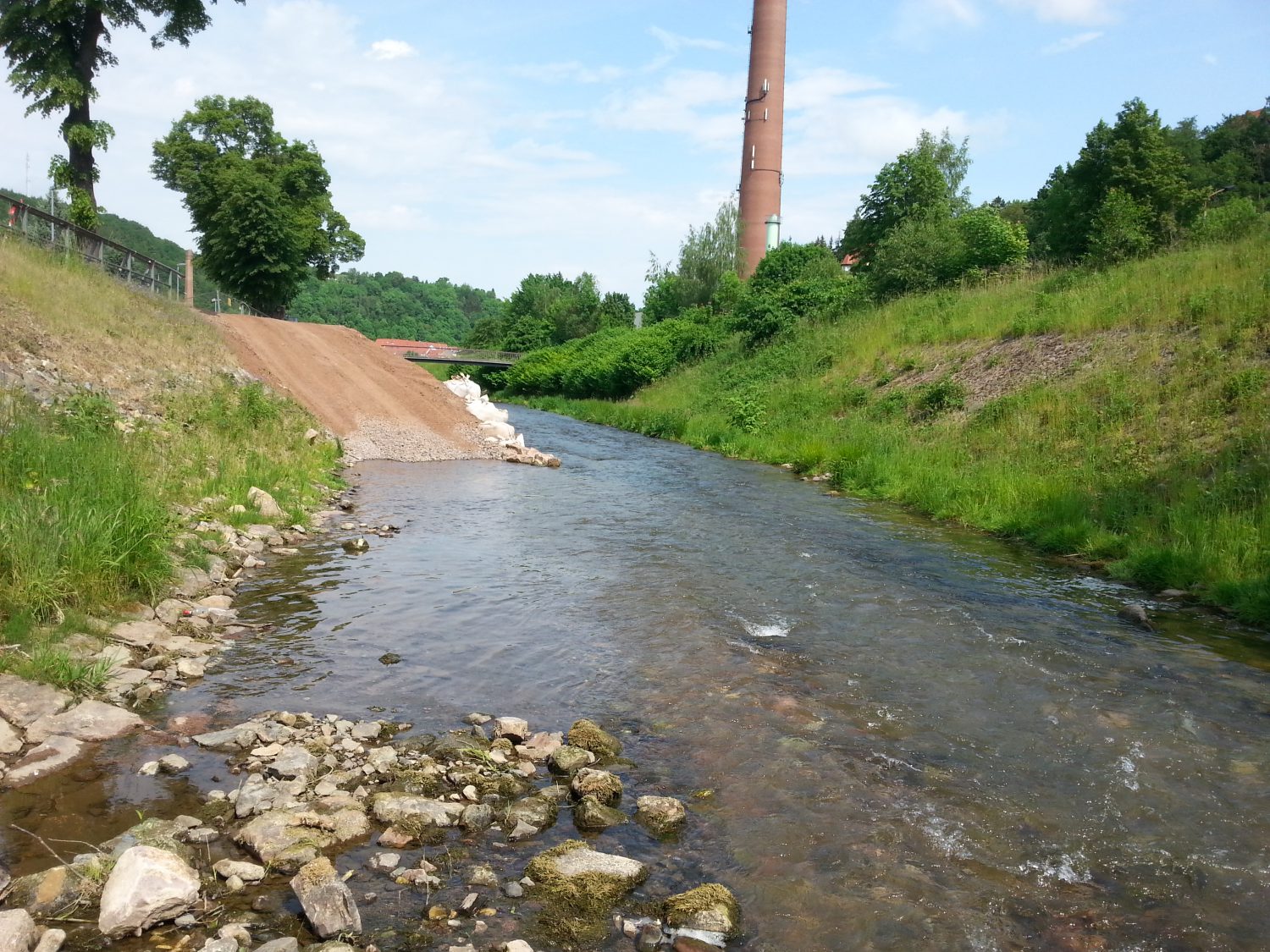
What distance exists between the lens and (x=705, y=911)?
3.88 m

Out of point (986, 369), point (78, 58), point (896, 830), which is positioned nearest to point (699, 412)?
point (986, 369)

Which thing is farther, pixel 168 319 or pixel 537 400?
pixel 537 400

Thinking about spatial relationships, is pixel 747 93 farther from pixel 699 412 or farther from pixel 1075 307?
pixel 1075 307

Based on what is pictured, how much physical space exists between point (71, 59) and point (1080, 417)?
2894 centimetres

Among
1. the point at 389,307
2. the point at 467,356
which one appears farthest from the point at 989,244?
the point at 389,307

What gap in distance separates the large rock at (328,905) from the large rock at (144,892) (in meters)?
0.46

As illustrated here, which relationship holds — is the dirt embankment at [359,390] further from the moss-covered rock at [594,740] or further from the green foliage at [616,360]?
the moss-covered rock at [594,740]

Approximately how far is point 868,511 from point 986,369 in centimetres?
793

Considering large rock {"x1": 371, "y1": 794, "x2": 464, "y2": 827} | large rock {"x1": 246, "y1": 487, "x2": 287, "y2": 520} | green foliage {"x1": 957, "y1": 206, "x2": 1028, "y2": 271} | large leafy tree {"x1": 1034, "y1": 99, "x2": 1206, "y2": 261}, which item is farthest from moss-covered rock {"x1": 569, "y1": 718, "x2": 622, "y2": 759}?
large leafy tree {"x1": 1034, "y1": 99, "x2": 1206, "y2": 261}

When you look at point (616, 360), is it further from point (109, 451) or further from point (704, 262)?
point (109, 451)

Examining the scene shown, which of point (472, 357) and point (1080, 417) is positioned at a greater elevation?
point (472, 357)

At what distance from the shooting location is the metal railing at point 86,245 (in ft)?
61.7

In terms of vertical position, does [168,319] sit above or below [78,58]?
below

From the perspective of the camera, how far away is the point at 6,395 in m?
10.8
